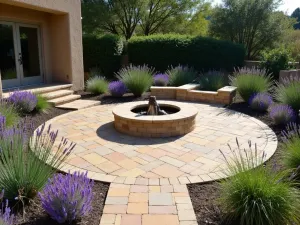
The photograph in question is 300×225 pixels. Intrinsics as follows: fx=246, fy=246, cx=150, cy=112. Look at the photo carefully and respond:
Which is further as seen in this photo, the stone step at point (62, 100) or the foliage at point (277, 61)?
the foliage at point (277, 61)

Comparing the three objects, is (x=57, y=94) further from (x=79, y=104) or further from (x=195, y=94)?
(x=195, y=94)

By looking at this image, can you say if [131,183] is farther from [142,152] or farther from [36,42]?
[36,42]

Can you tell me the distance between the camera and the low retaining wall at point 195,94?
277 inches

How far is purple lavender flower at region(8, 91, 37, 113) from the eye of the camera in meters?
5.41

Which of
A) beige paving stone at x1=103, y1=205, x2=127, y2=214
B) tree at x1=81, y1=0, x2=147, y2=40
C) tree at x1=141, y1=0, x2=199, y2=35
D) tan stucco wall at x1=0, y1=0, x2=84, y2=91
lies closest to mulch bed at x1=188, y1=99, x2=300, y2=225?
beige paving stone at x1=103, y1=205, x2=127, y2=214

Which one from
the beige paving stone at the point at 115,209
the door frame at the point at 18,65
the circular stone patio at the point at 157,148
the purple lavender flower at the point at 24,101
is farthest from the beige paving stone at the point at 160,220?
the door frame at the point at 18,65

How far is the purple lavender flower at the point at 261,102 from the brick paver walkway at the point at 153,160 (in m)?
0.59

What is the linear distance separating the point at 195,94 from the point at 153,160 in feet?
14.6

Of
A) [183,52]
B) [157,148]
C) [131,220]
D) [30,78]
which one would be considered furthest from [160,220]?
[183,52]

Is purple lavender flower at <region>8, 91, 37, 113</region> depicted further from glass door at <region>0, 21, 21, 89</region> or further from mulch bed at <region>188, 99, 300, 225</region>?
mulch bed at <region>188, 99, 300, 225</region>

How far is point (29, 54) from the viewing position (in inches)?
326

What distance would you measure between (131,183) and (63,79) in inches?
262

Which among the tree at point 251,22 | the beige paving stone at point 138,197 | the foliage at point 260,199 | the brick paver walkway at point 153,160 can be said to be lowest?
the beige paving stone at point 138,197

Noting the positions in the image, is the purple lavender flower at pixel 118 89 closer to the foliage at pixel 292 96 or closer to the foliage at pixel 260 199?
the foliage at pixel 292 96
